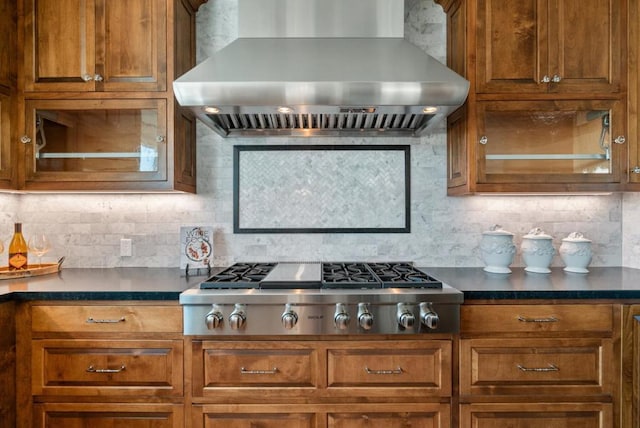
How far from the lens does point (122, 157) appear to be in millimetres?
1978

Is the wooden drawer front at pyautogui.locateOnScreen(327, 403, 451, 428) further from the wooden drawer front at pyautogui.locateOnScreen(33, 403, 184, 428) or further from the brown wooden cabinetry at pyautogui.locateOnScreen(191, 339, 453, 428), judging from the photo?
the wooden drawer front at pyautogui.locateOnScreen(33, 403, 184, 428)

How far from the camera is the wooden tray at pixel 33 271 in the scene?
6.27 ft

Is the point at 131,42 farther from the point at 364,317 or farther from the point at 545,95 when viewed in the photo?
the point at 545,95

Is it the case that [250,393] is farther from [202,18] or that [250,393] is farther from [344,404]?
[202,18]

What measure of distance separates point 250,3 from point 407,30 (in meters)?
1.01

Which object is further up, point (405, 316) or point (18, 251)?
point (18, 251)

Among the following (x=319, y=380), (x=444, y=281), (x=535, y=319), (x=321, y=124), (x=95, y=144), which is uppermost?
(x=321, y=124)

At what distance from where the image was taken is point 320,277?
1.78 meters

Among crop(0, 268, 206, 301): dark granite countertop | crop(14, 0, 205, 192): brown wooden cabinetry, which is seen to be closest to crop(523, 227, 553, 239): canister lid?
crop(0, 268, 206, 301): dark granite countertop

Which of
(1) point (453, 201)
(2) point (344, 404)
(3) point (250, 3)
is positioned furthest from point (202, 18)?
(2) point (344, 404)

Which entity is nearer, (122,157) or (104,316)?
(104,316)

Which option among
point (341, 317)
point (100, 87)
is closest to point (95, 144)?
point (100, 87)

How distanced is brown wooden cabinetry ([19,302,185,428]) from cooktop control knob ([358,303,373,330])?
78 centimetres

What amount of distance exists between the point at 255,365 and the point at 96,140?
1.46 metres
